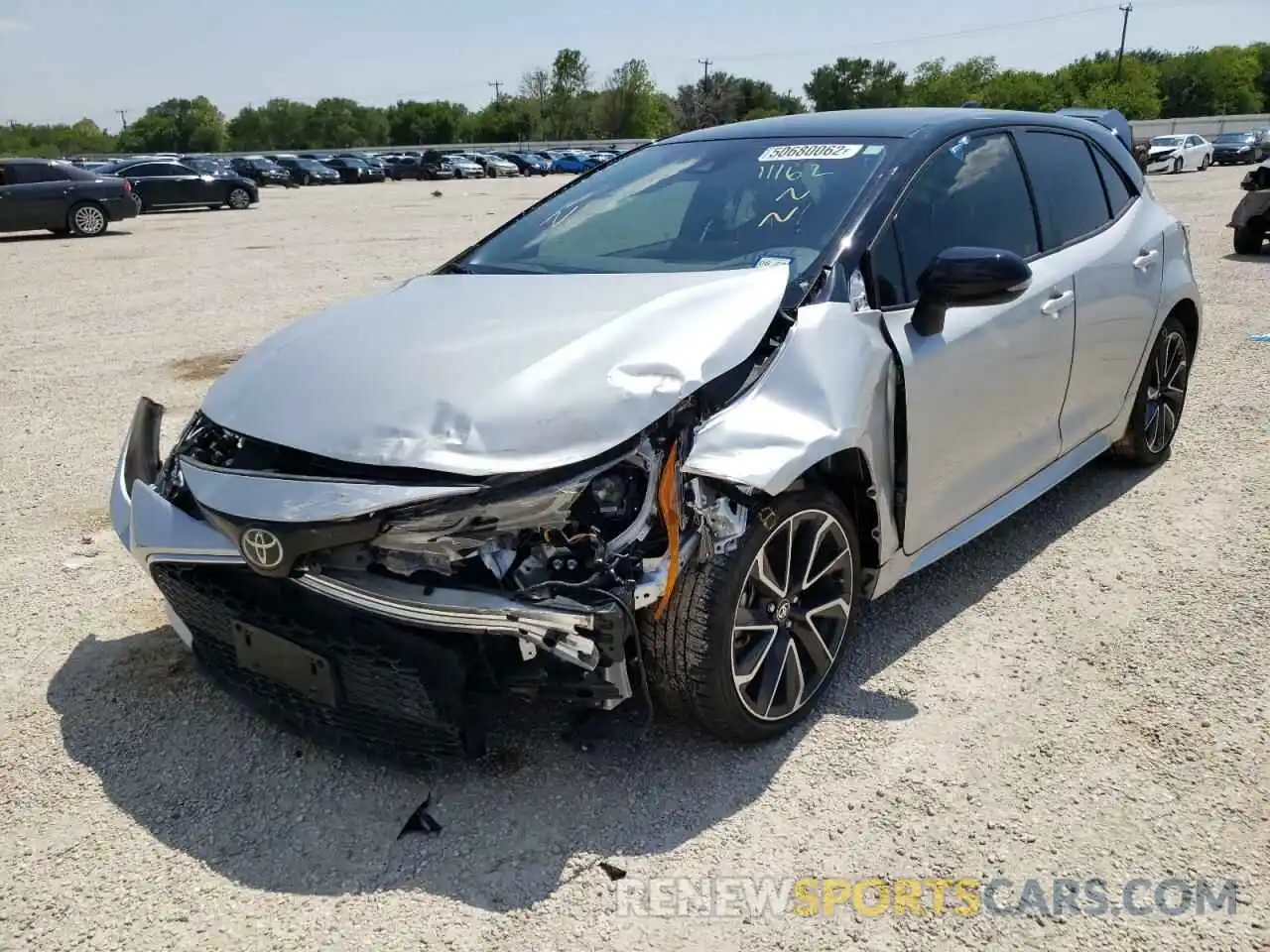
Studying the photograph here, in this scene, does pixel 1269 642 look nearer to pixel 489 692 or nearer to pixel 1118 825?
pixel 1118 825

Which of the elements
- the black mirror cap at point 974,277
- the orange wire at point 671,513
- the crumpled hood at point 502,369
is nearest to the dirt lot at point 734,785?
the orange wire at point 671,513

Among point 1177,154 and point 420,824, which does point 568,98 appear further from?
point 420,824

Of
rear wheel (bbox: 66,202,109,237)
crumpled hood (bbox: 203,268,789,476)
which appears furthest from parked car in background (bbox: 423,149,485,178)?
crumpled hood (bbox: 203,268,789,476)

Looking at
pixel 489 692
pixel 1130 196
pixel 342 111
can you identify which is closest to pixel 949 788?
pixel 489 692

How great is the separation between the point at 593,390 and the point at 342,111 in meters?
118

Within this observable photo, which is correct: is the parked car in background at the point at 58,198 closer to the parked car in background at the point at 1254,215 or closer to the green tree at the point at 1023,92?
the parked car in background at the point at 1254,215

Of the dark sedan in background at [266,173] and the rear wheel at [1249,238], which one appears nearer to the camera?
the rear wheel at [1249,238]

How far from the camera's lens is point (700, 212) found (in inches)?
140

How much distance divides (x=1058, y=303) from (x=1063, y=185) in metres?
0.69

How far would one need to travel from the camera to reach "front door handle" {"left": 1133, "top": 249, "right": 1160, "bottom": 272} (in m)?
4.37

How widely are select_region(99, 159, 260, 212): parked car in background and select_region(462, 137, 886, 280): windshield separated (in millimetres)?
26327

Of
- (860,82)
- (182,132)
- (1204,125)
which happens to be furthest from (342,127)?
(1204,125)

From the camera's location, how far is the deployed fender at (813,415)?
2.54m

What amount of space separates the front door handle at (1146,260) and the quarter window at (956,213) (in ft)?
2.72
